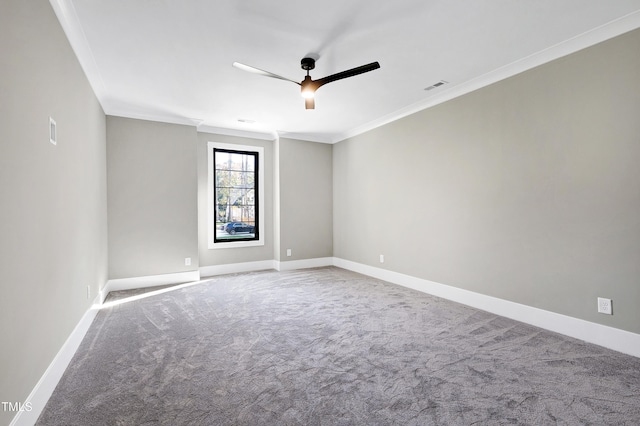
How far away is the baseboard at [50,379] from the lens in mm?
1692

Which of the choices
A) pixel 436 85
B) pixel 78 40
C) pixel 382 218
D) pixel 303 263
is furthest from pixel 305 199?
pixel 78 40

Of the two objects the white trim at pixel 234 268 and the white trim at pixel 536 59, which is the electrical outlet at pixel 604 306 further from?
the white trim at pixel 234 268

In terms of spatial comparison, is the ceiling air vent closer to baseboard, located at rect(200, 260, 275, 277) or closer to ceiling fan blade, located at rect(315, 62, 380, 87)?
ceiling fan blade, located at rect(315, 62, 380, 87)

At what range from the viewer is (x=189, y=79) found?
3656 millimetres

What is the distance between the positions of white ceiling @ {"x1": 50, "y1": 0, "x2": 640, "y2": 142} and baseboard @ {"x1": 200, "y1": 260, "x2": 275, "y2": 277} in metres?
2.91

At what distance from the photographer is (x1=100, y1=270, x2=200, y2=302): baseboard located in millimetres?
4691

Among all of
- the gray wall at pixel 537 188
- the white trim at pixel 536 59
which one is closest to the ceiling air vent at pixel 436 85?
the white trim at pixel 536 59

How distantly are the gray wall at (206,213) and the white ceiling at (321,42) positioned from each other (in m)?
1.43

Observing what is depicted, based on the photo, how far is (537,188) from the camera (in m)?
3.21

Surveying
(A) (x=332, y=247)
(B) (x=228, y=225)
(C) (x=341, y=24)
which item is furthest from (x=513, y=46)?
(B) (x=228, y=225)

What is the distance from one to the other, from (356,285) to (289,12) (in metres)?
3.77

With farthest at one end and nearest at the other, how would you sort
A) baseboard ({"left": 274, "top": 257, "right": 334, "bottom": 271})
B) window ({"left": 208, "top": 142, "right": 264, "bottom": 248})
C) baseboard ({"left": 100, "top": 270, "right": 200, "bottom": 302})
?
1. baseboard ({"left": 274, "top": 257, "right": 334, "bottom": 271})
2. window ({"left": 208, "top": 142, "right": 264, "bottom": 248})
3. baseboard ({"left": 100, "top": 270, "right": 200, "bottom": 302})

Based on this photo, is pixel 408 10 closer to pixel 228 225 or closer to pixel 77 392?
pixel 77 392

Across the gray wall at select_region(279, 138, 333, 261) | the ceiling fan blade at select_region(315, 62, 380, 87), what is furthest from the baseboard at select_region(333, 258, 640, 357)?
the ceiling fan blade at select_region(315, 62, 380, 87)
